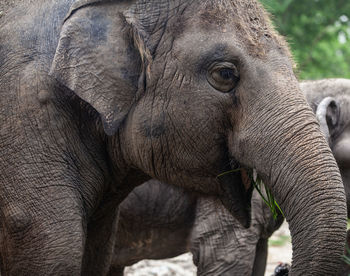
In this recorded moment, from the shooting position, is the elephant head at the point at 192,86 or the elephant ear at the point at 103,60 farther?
the elephant ear at the point at 103,60

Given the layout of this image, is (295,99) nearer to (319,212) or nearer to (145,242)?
(319,212)

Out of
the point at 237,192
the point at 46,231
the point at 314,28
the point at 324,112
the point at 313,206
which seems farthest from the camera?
the point at 314,28

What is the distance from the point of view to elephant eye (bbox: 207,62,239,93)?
12.8ft

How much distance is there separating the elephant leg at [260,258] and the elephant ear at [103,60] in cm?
344

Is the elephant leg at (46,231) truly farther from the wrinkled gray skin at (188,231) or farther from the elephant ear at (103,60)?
the wrinkled gray skin at (188,231)

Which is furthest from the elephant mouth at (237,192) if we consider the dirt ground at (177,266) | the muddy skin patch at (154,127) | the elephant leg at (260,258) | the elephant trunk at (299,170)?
the dirt ground at (177,266)

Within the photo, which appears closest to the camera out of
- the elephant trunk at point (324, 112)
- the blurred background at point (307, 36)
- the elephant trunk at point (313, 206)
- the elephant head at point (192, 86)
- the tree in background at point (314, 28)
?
the elephant trunk at point (313, 206)

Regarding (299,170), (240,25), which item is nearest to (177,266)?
(240,25)

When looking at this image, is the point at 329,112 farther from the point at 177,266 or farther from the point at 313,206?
the point at 177,266

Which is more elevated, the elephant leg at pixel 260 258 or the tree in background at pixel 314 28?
the tree in background at pixel 314 28

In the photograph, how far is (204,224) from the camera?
6691 mm

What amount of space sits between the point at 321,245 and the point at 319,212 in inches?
5.8

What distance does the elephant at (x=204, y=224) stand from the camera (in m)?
6.45

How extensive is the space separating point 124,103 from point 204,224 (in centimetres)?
282
